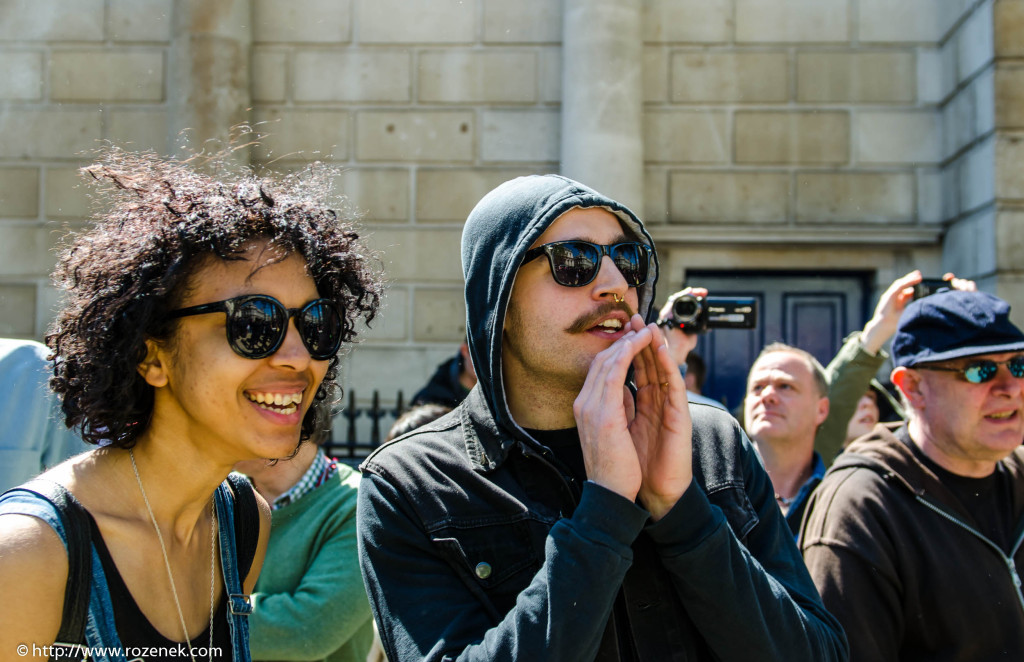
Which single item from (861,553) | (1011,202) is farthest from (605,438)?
(1011,202)

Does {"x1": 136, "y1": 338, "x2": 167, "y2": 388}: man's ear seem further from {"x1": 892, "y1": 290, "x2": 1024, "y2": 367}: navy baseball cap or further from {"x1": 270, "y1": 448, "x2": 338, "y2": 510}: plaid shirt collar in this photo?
{"x1": 892, "y1": 290, "x2": 1024, "y2": 367}: navy baseball cap

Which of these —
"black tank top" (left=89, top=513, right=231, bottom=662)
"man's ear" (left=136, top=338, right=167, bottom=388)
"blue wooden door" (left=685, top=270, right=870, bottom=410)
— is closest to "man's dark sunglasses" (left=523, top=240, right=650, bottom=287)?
"man's ear" (left=136, top=338, right=167, bottom=388)

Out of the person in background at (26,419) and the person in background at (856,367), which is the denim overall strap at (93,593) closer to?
the person in background at (26,419)

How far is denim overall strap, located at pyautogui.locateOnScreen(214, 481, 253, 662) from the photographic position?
203cm

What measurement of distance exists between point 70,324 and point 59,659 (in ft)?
2.31

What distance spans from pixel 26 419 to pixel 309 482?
1036 millimetres

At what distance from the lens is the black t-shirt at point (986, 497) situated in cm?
292

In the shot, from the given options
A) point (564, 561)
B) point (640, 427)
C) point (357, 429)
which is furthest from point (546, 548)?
point (357, 429)

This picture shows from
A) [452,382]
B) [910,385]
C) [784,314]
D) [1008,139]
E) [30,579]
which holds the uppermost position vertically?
[1008,139]

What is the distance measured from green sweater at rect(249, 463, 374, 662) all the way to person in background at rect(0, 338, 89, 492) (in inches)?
32.5

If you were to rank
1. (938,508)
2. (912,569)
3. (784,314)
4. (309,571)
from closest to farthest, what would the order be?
(912,569) < (938,508) < (309,571) < (784,314)

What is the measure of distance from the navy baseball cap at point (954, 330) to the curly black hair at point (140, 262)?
2128 mm

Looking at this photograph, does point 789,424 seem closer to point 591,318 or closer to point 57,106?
point 591,318

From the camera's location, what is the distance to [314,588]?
9.58 feet
